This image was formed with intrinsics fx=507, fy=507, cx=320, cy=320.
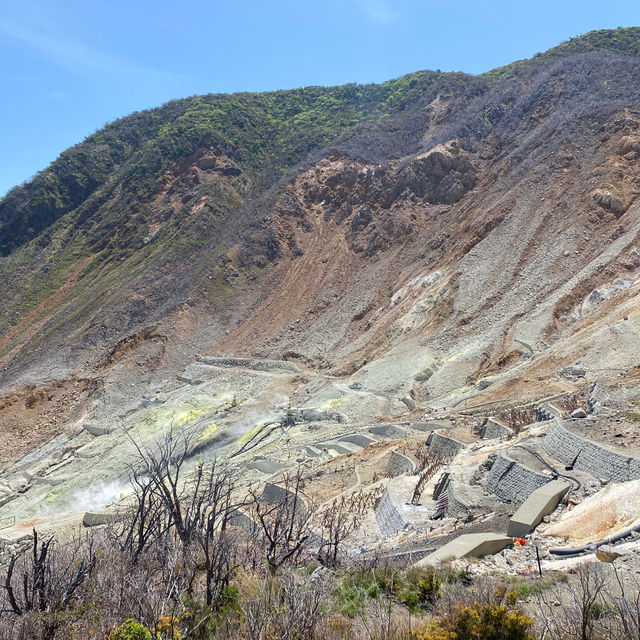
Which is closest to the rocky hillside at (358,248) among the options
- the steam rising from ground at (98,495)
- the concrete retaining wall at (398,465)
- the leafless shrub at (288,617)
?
the concrete retaining wall at (398,465)

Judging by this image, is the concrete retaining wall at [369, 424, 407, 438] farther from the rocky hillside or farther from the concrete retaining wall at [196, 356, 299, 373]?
the concrete retaining wall at [196, 356, 299, 373]

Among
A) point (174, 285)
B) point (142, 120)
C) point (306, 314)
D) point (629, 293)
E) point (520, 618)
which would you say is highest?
point (142, 120)

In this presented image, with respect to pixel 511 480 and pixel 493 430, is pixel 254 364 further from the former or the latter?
pixel 511 480

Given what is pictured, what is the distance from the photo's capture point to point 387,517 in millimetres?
11805

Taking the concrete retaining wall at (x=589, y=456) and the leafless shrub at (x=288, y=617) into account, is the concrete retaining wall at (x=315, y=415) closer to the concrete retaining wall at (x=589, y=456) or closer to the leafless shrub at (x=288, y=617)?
the concrete retaining wall at (x=589, y=456)

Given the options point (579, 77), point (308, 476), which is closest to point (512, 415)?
point (308, 476)

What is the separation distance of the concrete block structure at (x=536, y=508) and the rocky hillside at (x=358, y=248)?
31.0 feet

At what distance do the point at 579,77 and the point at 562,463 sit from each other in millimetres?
43909

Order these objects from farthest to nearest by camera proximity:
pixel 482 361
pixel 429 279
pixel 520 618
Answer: pixel 429 279 → pixel 482 361 → pixel 520 618

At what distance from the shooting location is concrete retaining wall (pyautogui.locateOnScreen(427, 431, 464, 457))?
15580mm

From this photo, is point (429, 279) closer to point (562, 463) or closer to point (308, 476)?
point (308, 476)

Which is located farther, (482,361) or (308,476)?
(482,361)

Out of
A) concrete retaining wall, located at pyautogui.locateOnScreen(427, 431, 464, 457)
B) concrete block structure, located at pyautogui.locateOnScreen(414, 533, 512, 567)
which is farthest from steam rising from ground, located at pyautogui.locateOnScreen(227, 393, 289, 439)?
concrete block structure, located at pyautogui.locateOnScreen(414, 533, 512, 567)

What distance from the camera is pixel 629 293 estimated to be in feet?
73.7
